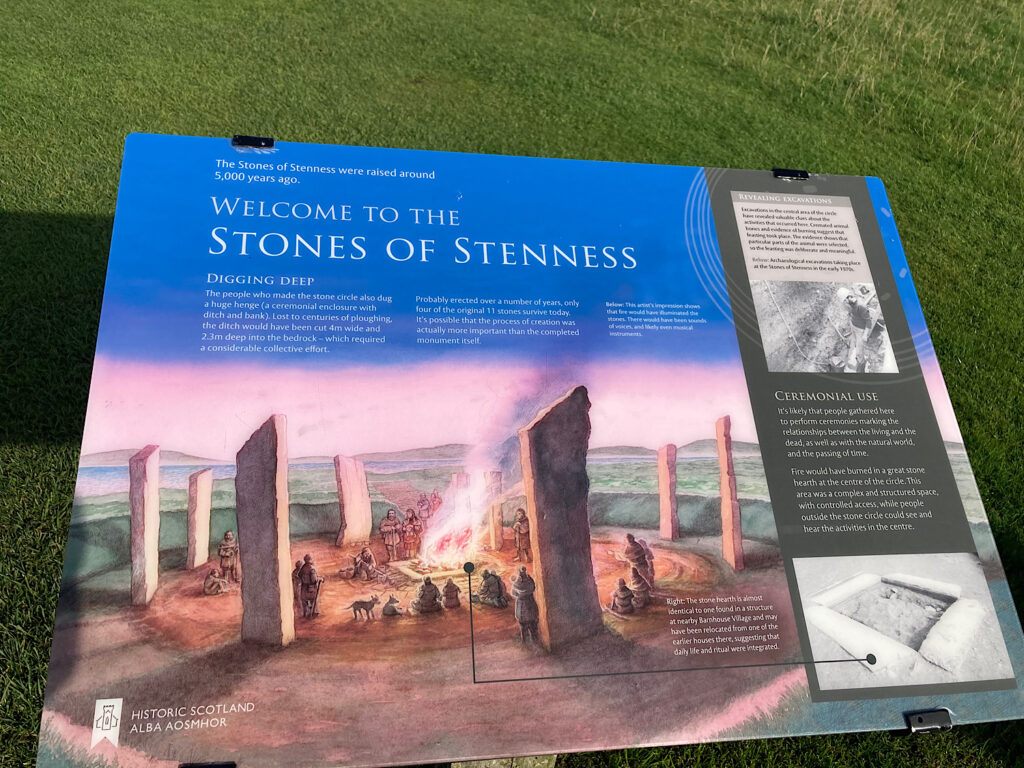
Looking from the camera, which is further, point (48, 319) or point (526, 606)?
point (48, 319)

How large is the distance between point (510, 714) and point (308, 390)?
2.55 feet

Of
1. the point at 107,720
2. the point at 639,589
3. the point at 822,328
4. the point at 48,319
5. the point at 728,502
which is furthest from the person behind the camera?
the point at 48,319

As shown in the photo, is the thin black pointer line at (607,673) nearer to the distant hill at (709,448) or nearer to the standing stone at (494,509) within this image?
the standing stone at (494,509)

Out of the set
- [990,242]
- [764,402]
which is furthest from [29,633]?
[990,242]

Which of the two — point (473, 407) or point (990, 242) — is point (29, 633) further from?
point (990, 242)

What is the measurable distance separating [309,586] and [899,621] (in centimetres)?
124

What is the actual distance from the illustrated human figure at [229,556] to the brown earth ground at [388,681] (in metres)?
0.03

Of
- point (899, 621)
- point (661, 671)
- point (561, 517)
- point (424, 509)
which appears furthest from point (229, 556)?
point (899, 621)

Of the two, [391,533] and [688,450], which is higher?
[688,450]

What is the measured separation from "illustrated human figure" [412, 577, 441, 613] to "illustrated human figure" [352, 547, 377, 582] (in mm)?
99

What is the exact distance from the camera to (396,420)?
5.35 feet

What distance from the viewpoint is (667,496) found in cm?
167

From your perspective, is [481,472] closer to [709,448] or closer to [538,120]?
[709,448]

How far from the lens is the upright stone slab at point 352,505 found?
5.07 ft
